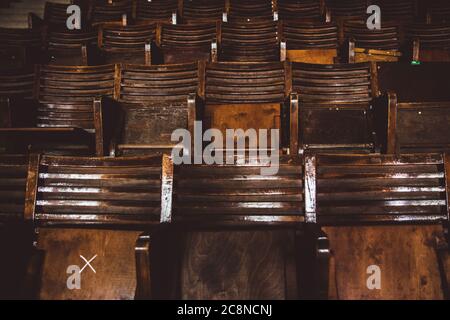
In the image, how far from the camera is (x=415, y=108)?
171cm

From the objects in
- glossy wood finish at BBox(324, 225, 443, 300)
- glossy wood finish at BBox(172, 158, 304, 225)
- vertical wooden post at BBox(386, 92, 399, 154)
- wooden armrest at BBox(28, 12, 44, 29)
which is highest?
wooden armrest at BBox(28, 12, 44, 29)

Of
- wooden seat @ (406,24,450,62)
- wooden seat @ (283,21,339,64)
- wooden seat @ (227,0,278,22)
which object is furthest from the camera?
wooden seat @ (227,0,278,22)

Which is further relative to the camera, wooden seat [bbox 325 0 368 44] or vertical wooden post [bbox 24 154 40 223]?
wooden seat [bbox 325 0 368 44]

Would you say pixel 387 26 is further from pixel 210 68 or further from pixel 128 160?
pixel 128 160

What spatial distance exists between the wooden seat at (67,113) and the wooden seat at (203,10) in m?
1.42

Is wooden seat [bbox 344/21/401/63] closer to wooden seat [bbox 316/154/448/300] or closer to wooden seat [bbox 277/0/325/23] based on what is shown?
wooden seat [bbox 277/0/325/23]

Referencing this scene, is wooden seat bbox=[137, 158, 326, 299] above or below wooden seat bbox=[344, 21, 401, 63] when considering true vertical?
below

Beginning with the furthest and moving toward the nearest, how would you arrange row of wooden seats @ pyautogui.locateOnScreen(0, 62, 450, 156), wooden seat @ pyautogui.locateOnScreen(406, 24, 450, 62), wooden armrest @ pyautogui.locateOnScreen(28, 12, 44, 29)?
1. wooden armrest @ pyautogui.locateOnScreen(28, 12, 44, 29)
2. wooden seat @ pyautogui.locateOnScreen(406, 24, 450, 62)
3. row of wooden seats @ pyautogui.locateOnScreen(0, 62, 450, 156)

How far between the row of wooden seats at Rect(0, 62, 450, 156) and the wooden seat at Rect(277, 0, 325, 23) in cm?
133

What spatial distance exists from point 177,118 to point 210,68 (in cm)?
35

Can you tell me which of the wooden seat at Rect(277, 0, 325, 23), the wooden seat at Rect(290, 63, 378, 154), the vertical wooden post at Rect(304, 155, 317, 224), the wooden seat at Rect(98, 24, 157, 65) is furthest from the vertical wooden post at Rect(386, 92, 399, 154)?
the wooden seat at Rect(277, 0, 325, 23)

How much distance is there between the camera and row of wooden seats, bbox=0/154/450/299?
1.04m

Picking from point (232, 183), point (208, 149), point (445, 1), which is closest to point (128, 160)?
point (232, 183)

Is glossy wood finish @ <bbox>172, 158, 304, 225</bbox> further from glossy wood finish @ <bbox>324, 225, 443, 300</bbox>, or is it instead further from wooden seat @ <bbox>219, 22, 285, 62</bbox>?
wooden seat @ <bbox>219, 22, 285, 62</bbox>
